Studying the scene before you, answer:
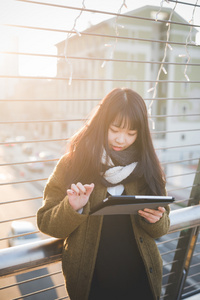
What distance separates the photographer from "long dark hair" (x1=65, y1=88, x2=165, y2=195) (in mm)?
1336

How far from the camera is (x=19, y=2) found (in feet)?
4.73

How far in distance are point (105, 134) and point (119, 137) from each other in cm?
6

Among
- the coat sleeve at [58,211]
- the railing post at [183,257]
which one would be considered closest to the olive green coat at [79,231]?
the coat sleeve at [58,211]

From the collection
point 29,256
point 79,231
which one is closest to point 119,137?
point 79,231

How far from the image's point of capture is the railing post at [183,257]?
2025 millimetres

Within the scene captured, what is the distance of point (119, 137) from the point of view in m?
1.36

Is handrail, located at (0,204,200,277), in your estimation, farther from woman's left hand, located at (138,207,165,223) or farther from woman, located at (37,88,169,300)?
woman's left hand, located at (138,207,165,223)

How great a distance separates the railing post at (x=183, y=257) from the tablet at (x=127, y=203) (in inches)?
36.0

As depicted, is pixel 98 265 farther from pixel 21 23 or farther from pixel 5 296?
pixel 5 296

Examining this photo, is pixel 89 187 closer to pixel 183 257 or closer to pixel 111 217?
pixel 111 217

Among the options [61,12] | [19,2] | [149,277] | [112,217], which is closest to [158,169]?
[112,217]

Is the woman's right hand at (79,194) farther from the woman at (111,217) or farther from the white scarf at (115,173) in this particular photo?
the white scarf at (115,173)

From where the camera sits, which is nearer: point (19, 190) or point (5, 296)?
point (5, 296)

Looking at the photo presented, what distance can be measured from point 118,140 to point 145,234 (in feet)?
1.31
